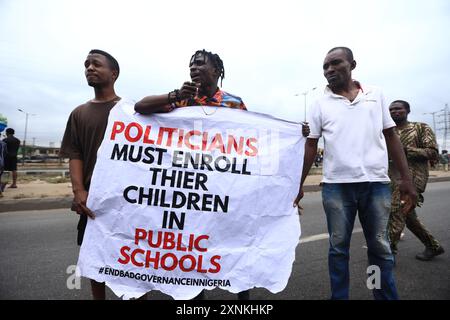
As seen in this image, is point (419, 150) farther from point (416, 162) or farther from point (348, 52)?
point (348, 52)

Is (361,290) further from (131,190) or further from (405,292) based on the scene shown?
(131,190)

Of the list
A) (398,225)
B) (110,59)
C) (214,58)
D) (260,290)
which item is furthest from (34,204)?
(398,225)

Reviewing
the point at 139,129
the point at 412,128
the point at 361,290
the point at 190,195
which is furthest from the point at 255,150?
the point at 412,128

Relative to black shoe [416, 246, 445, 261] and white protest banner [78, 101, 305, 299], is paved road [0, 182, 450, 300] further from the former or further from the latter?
white protest banner [78, 101, 305, 299]

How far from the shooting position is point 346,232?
2.28m

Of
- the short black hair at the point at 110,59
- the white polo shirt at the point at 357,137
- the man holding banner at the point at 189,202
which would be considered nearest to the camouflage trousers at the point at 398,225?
the white polo shirt at the point at 357,137

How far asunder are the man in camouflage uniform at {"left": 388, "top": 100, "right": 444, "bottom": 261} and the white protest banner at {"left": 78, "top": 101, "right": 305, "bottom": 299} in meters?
1.84

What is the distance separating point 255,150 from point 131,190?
949 millimetres

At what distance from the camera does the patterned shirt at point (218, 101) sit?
2.33 meters

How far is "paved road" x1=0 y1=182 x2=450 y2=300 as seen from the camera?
2688 mm

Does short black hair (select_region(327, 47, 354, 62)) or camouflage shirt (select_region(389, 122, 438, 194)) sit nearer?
short black hair (select_region(327, 47, 354, 62))

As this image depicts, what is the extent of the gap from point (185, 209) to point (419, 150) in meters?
2.89

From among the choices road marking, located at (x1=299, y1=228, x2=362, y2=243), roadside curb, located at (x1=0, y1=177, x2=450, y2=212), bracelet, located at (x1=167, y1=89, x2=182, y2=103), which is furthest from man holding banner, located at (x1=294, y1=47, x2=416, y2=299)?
roadside curb, located at (x1=0, y1=177, x2=450, y2=212)

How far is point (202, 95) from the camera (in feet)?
7.78
